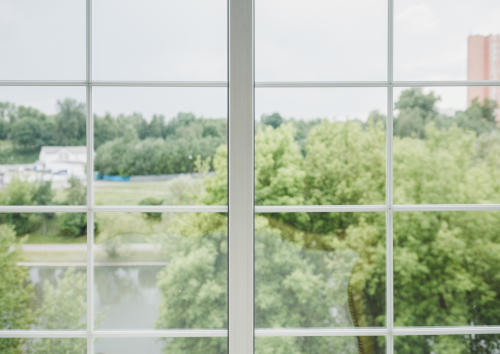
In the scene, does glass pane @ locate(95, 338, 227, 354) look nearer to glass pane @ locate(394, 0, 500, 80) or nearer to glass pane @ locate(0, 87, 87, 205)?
glass pane @ locate(0, 87, 87, 205)

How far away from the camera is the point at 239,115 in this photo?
3.89 feet

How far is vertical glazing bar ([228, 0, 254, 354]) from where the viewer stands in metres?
1.18

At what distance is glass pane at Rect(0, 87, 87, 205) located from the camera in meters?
1.29

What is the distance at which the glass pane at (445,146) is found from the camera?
131cm

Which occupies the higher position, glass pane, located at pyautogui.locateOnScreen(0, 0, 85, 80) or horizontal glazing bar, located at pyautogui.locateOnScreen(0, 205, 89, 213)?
glass pane, located at pyautogui.locateOnScreen(0, 0, 85, 80)

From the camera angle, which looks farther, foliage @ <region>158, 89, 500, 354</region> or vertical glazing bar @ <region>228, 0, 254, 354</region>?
foliage @ <region>158, 89, 500, 354</region>

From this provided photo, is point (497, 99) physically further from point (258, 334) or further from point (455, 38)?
point (258, 334)

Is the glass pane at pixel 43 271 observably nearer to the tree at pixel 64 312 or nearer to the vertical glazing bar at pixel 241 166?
the tree at pixel 64 312

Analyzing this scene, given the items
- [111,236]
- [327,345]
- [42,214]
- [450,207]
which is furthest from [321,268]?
[42,214]

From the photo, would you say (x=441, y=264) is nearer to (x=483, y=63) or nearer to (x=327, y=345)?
(x=327, y=345)

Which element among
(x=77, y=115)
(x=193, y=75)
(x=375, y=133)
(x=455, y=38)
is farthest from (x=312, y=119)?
(x=77, y=115)

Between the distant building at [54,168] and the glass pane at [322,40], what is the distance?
25.5 inches

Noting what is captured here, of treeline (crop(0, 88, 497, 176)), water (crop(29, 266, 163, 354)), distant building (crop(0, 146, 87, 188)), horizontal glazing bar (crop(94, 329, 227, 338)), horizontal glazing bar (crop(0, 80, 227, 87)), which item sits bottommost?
horizontal glazing bar (crop(94, 329, 227, 338))

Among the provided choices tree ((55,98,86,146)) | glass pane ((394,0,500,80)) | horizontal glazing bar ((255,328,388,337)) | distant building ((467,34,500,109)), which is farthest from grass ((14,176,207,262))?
distant building ((467,34,500,109))
